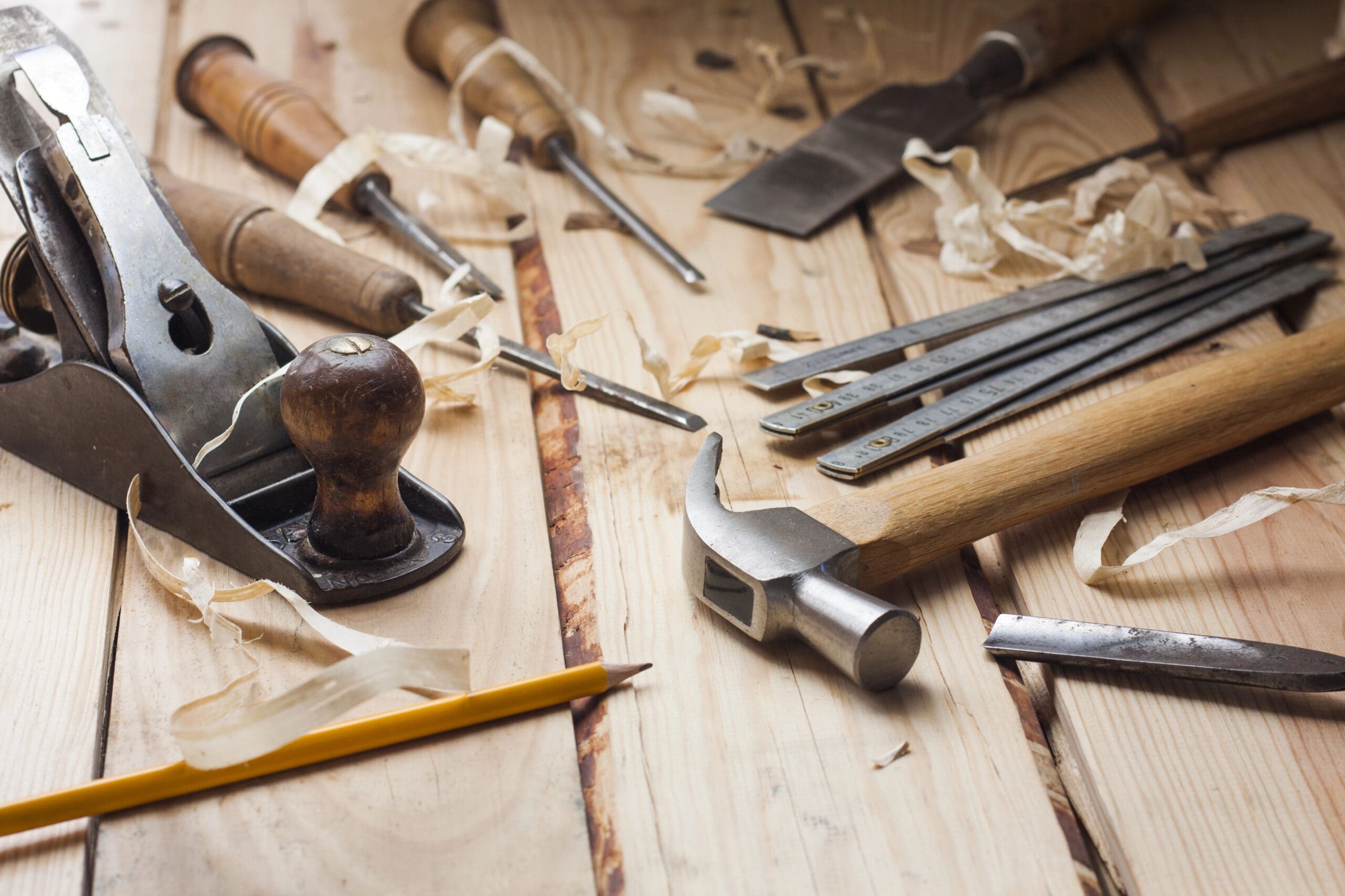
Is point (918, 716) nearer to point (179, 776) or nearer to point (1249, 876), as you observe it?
point (1249, 876)

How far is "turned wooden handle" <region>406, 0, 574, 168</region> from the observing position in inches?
78.4

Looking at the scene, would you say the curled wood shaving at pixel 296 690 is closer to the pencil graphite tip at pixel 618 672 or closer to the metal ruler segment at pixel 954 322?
the pencil graphite tip at pixel 618 672

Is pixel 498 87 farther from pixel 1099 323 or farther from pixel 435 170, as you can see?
pixel 1099 323

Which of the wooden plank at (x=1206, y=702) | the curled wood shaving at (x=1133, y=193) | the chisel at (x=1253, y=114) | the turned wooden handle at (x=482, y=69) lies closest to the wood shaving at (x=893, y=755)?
the wooden plank at (x=1206, y=702)

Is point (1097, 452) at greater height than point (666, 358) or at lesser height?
greater

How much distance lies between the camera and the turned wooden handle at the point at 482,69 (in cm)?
199

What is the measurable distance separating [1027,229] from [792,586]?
1065mm

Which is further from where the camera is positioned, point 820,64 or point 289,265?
point 820,64

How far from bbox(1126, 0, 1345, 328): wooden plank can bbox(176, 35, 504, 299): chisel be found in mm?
1304

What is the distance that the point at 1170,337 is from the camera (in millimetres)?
1609

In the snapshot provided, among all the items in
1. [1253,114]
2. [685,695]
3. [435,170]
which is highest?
[1253,114]

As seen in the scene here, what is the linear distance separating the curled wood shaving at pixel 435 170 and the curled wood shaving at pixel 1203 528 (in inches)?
39.3

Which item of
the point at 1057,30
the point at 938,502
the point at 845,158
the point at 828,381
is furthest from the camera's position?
the point at 1057,30

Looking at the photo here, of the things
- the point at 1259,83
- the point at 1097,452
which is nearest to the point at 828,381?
the point at 1097,452
